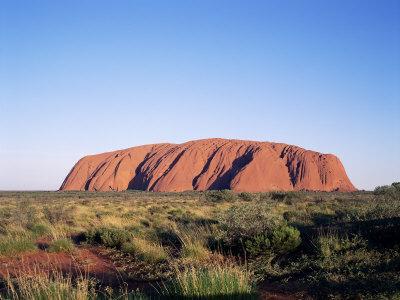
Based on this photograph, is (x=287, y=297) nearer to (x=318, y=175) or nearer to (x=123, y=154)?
(x=318, y=175)

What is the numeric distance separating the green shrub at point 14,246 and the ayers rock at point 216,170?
77721mm

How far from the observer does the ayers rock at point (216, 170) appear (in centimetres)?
9412

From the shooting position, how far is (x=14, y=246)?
12406 mm

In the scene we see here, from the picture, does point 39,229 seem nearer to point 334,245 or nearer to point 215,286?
point 334,245

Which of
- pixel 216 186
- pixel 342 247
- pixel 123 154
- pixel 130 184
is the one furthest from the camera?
pixel 123 154

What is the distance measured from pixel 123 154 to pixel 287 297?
112234 millimetres

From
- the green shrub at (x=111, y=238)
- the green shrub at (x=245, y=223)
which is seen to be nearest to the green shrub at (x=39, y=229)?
the green shrub at (x=111, y=238)

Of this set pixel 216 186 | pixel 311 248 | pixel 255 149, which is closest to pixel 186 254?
pixel 311 248

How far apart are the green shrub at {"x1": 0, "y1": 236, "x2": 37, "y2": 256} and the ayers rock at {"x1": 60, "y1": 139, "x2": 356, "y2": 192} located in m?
77.7

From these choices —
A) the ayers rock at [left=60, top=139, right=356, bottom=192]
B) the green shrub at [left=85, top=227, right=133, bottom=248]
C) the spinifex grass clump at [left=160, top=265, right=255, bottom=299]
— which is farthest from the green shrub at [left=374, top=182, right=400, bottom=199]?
the ayers rock at [left=60, top=139, right=356, bottom=192]

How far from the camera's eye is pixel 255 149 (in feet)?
333

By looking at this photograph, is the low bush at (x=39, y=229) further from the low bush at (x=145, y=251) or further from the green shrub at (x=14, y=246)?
the low bush at (x=145, y=251)

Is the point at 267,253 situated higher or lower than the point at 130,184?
higher

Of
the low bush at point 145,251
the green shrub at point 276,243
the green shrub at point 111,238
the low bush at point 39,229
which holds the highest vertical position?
the green shrub at point 276,243
